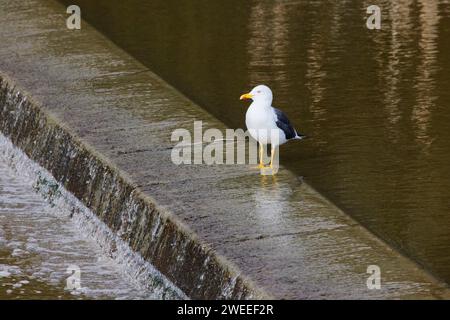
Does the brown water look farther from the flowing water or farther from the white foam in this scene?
the flowing water

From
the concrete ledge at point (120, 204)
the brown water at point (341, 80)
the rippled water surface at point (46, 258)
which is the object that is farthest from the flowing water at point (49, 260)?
the brown water at point (341, 80)

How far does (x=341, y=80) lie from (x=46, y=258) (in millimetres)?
2998

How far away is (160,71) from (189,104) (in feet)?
3.99

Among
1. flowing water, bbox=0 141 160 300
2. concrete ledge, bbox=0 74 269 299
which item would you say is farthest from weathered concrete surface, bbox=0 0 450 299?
flowing water, bbox=0 141 160 300

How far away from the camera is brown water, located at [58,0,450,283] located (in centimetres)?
714

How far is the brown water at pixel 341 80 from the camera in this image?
23.4 ft

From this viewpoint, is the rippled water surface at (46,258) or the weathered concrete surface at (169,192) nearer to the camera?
the weathered concrete surface at (169,192)

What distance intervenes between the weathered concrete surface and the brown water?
15.3 inches

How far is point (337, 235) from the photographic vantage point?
20.7 ft

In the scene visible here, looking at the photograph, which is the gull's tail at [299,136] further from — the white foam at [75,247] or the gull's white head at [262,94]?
the white foam at [75,247]

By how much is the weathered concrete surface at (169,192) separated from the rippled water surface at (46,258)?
199mm

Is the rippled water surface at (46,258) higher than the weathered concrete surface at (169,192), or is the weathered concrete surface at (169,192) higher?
the weathered concrete surface at (169,192)

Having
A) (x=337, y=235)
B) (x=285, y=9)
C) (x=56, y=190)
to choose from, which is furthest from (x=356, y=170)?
(x=285, y=9)

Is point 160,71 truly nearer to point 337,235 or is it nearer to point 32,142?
point 32,142
